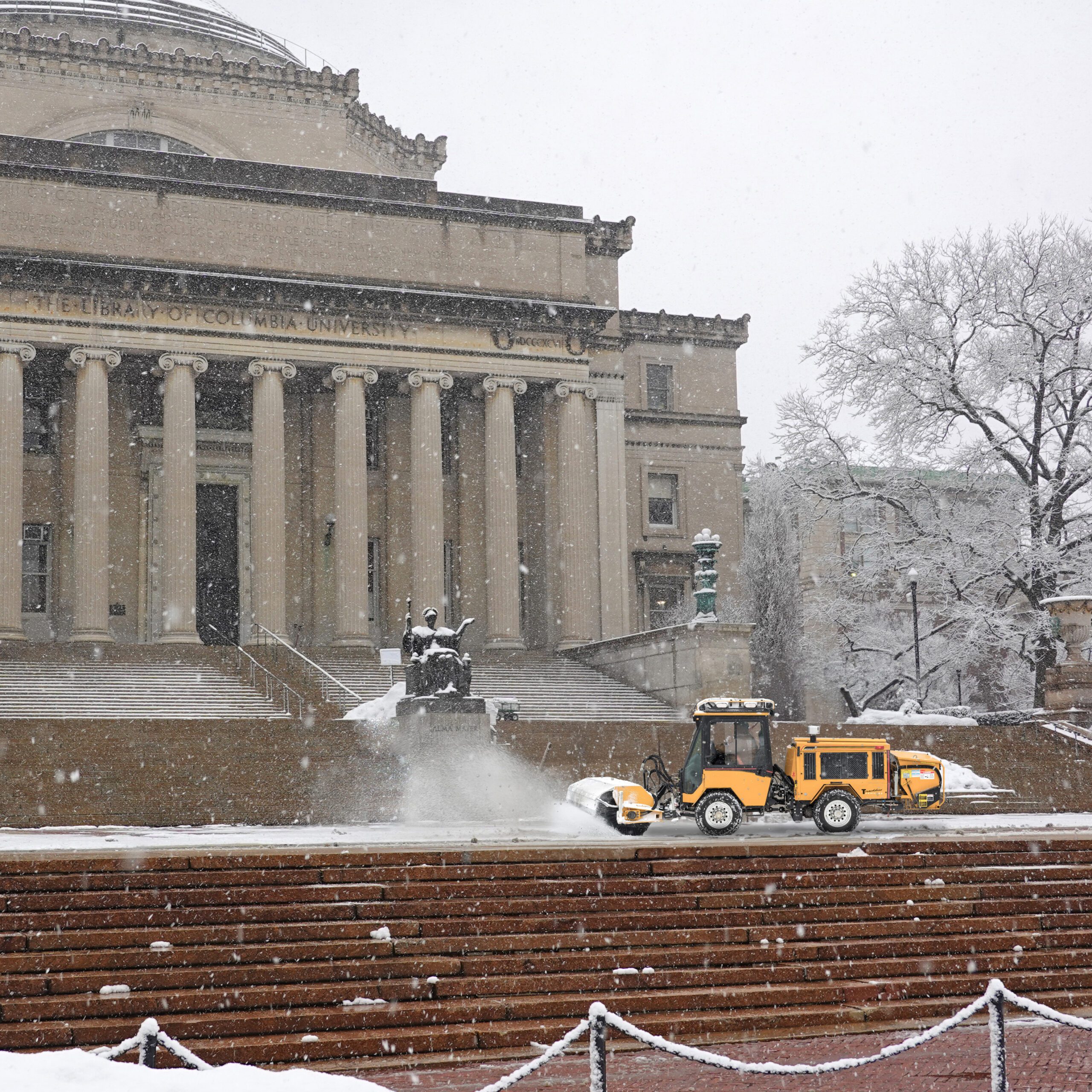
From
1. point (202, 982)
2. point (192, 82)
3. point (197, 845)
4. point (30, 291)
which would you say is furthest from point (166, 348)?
point (202, 982)

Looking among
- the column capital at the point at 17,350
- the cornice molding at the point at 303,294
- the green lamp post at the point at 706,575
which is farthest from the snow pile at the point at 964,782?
the column capital at the point at 17,350

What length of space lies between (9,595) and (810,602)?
87.6ft

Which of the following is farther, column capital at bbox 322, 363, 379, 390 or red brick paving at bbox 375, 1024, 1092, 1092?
column capital at bbox 322, 363, 379, 390

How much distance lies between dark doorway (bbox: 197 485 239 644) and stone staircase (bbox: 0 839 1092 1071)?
27701 mm

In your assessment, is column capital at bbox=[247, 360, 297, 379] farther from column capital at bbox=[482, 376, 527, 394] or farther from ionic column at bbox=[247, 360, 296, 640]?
column capital at bbox=[482, 376, 527, 394]

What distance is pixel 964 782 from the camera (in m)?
23.8

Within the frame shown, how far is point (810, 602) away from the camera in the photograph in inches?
1941

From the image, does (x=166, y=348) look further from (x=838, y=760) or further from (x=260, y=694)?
(x=838, y=760)

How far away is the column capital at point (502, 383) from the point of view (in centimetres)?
3919

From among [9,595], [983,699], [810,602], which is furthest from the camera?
[983,699]

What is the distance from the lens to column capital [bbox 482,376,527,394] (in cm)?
3919

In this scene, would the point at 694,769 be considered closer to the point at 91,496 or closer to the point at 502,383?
the point at 91,496

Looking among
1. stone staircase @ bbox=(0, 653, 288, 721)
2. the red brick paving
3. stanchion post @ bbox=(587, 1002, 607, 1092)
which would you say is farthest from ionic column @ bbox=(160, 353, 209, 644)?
stanchion post @ bbox=(587, 1002, 607, 1092)

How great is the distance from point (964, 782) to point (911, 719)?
4226mm
